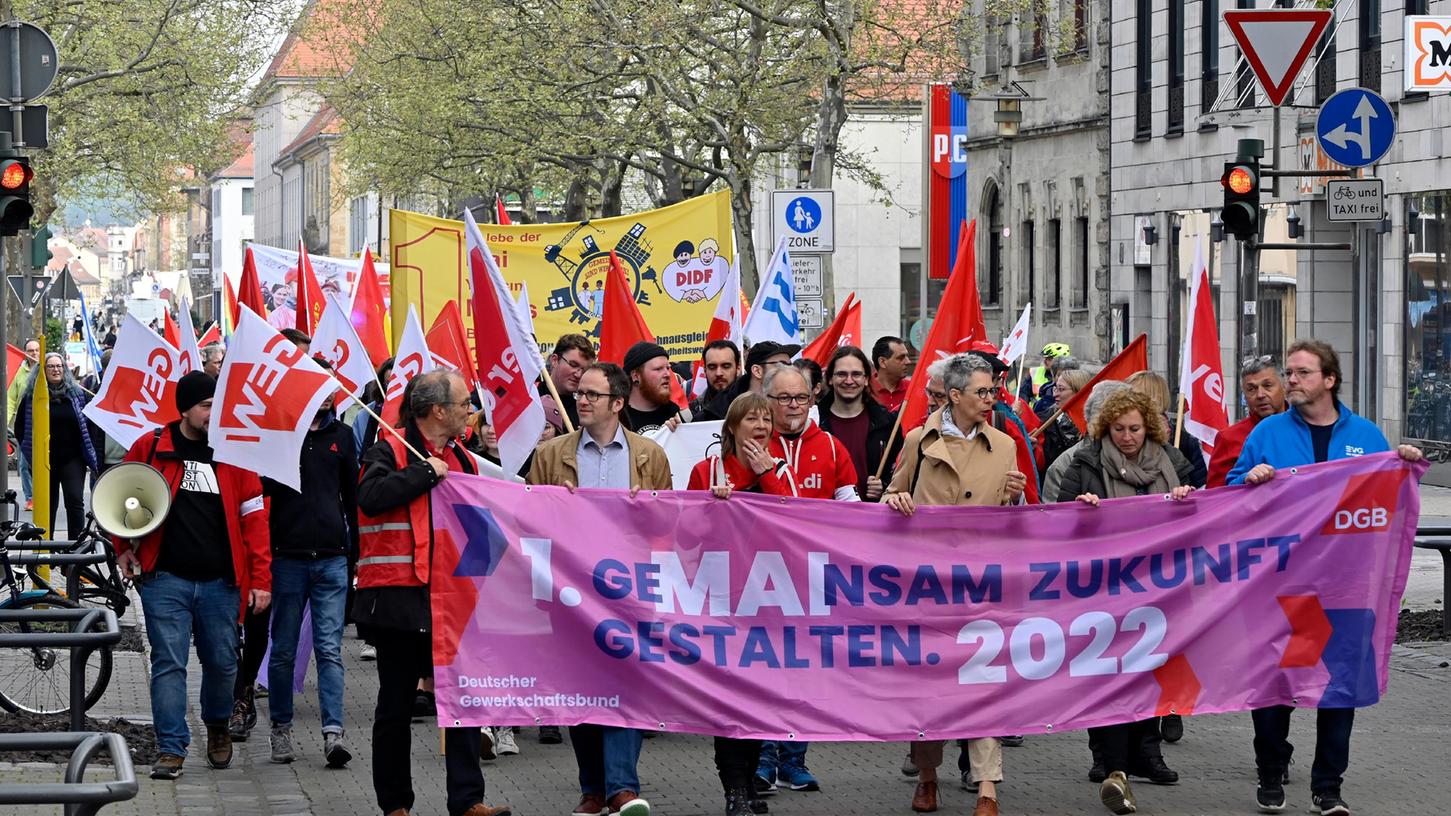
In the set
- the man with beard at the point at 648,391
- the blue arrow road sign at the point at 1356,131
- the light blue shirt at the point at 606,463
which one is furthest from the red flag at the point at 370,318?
the light blue shirt at the point at 606,463

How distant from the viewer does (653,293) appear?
17.5 metres

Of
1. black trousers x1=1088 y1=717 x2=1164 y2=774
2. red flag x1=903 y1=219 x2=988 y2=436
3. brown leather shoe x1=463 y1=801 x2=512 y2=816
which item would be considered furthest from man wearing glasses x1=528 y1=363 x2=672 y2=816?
red flag x1=903 y1=219 x2=988 y2=436

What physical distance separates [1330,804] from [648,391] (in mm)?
3850

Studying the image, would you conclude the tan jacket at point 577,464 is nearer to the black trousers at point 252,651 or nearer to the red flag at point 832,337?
the black trousers at point 252,651

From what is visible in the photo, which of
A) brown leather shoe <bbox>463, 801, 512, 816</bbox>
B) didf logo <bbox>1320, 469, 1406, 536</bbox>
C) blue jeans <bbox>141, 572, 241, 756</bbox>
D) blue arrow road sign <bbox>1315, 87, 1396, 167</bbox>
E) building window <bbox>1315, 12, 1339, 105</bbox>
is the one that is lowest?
brown leather shoe <bbox>463, 801, 512, 816</bbox>

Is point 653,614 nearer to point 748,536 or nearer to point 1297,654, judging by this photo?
point 748,536

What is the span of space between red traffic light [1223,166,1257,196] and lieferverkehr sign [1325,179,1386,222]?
167 centimetres

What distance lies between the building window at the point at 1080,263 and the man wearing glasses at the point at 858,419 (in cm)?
3110

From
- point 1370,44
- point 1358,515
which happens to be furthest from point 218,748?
point 1370,44

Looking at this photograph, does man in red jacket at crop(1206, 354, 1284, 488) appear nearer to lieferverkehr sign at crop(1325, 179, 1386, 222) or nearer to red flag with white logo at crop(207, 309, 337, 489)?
red flag with white logo at crop(207, 309, 337, 489)

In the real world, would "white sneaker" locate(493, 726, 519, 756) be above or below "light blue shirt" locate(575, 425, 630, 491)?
below

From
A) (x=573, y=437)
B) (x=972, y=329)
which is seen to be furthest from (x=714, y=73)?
(x=573, y=437)

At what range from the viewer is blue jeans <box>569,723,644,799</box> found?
8500mm

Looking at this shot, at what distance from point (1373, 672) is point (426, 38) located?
32.4 metres
